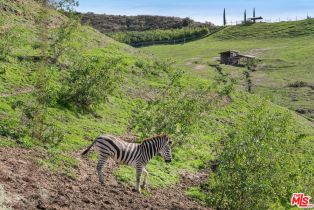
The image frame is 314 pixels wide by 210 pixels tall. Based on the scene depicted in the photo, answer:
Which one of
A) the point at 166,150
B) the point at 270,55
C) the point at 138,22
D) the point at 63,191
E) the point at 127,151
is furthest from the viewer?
the point at 138,22

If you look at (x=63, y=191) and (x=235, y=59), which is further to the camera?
(x=235, y=59)

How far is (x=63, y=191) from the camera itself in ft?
58.3

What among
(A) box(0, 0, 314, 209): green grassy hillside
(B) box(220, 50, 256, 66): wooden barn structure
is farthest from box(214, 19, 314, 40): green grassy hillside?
(A) box(0, 0, 314, 209): green grassy hillside

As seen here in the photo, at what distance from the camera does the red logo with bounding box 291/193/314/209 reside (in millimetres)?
26438

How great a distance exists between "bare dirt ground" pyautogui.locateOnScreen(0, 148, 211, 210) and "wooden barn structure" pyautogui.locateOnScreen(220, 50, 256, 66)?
66.1 metres

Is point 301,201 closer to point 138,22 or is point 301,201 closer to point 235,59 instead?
point 235,59

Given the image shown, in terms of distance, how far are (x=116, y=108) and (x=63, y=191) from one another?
61.6ft

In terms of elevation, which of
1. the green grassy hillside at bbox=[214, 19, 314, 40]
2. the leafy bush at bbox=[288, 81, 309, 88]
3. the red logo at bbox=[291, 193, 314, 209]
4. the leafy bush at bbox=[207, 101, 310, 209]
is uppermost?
the green grassy hillside at bbox=[214, 19, 314, 40]

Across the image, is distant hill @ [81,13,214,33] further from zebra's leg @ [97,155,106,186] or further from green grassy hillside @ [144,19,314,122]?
zebra's leg @ [97,155,106,186]

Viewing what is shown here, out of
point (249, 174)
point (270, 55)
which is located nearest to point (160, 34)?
point (270, 55)

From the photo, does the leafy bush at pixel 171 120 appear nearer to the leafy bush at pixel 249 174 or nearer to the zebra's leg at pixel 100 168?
the leafy bush at pixel 249 174

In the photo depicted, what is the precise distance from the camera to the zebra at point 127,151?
66.0ft

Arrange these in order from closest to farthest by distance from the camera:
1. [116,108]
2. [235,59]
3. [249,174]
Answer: [249,174]
[116,108]
[235,59]

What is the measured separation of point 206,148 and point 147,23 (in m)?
110
